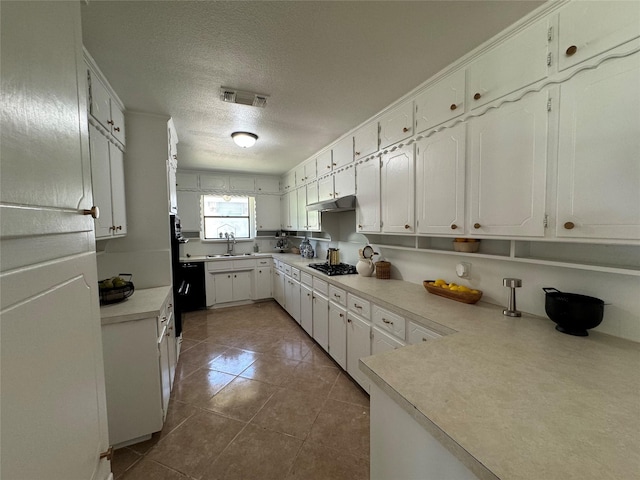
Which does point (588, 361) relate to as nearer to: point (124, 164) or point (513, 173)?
point (513, 173)

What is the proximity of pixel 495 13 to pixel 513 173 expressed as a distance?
846mm

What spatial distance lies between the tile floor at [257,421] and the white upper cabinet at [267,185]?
3177mm

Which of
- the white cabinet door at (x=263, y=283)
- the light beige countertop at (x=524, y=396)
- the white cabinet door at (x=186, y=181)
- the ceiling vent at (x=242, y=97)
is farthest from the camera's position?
the white cabinet door at (x=263, y=283)

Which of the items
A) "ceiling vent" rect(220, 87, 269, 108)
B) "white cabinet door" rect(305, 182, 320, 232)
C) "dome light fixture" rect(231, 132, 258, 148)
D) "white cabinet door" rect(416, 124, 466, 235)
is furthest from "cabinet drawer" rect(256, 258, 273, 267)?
"white cabinet door" rect(416, 124, 466, 235)

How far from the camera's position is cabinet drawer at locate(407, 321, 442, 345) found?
1.58 meters

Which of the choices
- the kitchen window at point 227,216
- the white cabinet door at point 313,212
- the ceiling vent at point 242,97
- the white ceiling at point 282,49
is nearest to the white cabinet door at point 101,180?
the white ceiling at point 282,49

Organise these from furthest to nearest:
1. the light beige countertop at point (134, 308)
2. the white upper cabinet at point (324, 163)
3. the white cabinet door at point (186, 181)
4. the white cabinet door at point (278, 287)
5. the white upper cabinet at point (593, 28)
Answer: the white cabinet door at point (186, 181)
the white cabinet door at point (278, 287)
the white upper cabinet at point (324, 163)
the light beige countertop at point (134, 308)
the white upper cabinet at point (593, 28)

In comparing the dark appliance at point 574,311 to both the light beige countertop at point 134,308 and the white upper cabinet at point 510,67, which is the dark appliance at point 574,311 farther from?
the light beige countertop at point 134,308

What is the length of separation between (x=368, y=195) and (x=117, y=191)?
2.30 metres

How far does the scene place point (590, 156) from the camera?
3.89 ft

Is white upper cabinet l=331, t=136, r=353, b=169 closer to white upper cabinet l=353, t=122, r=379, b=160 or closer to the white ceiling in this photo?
white upper cabinet l=353, t=122, r=379, b=160

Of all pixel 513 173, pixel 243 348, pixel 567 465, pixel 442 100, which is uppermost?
pixel 442 100

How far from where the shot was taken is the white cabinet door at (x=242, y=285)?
473 centimetres

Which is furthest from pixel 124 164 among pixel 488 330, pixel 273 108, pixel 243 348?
pixel 488 330
